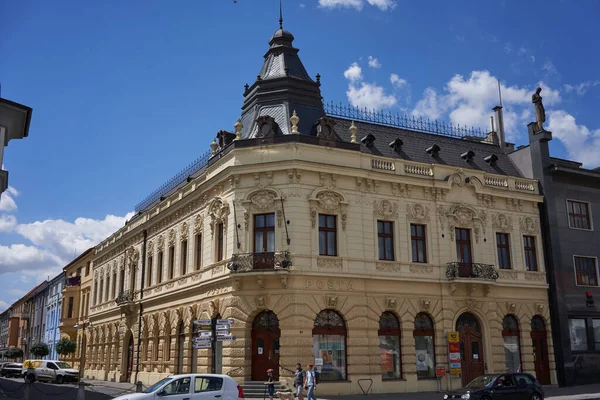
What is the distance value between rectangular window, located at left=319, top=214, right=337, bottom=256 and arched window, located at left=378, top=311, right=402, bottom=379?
14.3 ft

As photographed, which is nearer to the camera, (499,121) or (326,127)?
(326,127)

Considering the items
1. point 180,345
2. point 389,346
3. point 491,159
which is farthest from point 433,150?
point 180,345

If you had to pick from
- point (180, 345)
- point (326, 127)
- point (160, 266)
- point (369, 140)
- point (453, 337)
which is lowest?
point (180, 345)

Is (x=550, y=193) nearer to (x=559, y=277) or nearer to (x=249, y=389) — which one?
(x=559, y=277)

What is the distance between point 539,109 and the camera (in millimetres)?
38094

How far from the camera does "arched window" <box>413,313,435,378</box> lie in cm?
3053

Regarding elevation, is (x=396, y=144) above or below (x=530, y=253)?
above

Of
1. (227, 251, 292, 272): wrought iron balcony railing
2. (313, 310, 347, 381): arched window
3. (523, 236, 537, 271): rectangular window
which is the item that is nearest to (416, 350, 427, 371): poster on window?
(313, 310, 347, 381): arched window

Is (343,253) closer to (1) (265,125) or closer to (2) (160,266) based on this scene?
(1) (265,125)

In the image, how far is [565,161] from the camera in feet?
125

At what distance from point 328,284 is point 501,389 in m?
9.42

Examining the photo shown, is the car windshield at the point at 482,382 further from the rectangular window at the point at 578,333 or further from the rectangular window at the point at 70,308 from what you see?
the rectangular window at the point at 70,308

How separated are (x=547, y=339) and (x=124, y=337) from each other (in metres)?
28.9

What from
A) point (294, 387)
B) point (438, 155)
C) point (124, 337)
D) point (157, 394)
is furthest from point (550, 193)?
point (124, 337)
